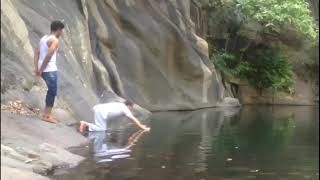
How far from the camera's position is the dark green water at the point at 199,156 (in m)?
8.27

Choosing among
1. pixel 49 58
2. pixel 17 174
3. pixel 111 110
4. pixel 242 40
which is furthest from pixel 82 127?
pixel 242 40

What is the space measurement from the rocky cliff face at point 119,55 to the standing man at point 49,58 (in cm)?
113

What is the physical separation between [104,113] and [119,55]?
1106cm

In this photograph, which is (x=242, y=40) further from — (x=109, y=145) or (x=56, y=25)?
(x=56, y=25)

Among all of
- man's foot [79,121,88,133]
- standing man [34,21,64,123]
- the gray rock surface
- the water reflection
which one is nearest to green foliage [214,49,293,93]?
the gray rock surface

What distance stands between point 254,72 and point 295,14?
457cm

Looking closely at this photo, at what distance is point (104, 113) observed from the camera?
42.2ft

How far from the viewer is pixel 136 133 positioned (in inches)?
523

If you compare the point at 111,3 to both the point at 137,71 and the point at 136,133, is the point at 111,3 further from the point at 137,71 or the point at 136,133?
the point at 136,133

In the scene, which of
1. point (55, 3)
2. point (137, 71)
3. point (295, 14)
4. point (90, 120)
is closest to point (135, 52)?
point (137, 71)

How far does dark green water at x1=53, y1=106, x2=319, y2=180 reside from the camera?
8.27 metres

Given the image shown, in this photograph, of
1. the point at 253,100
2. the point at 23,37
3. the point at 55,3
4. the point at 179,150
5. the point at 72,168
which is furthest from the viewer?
the point at 253,100

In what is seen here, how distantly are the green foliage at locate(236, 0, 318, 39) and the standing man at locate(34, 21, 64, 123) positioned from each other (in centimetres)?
2435

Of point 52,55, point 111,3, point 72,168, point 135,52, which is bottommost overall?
point 72,168
